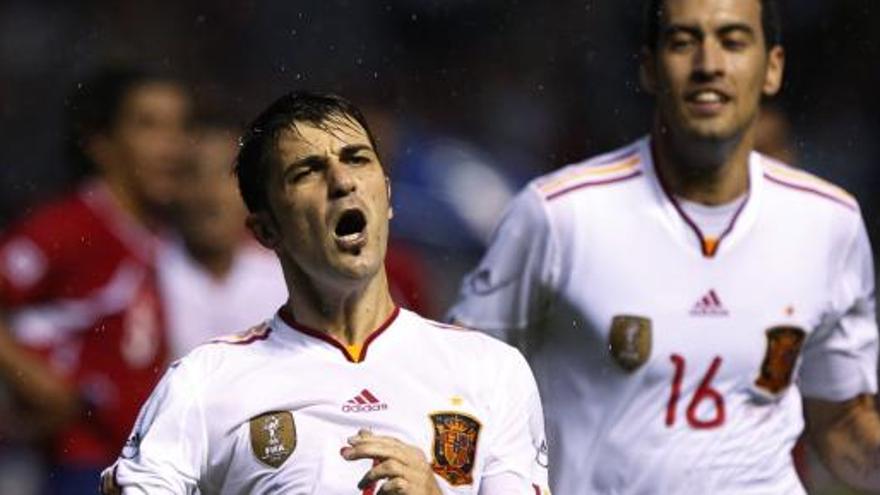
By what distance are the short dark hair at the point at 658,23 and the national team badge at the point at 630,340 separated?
2.61 feet

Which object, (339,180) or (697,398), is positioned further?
(697,398)

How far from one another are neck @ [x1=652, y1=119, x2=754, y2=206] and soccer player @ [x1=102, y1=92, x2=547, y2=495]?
5.59 feet

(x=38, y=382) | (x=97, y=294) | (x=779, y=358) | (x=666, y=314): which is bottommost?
(x=38, y=382)

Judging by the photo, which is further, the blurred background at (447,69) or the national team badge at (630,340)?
the blurred background at (447,69)

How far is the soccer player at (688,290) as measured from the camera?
7.24 meters

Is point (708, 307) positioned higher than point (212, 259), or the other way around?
point (708, 307)

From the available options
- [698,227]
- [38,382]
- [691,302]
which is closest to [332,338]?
[691,302]

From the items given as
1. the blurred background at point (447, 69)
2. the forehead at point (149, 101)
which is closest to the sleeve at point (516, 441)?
the forehead at point (149, 101)

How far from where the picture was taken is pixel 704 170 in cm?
746

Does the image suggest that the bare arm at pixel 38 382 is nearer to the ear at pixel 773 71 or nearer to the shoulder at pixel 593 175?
the shoulder at pixel 593 175

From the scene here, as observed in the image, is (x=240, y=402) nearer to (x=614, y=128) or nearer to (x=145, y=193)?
(x=145, y=193)

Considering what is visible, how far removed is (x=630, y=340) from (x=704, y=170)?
0.53m

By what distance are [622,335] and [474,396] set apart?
5.27 ft

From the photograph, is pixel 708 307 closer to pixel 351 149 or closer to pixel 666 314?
pixel 666 314
